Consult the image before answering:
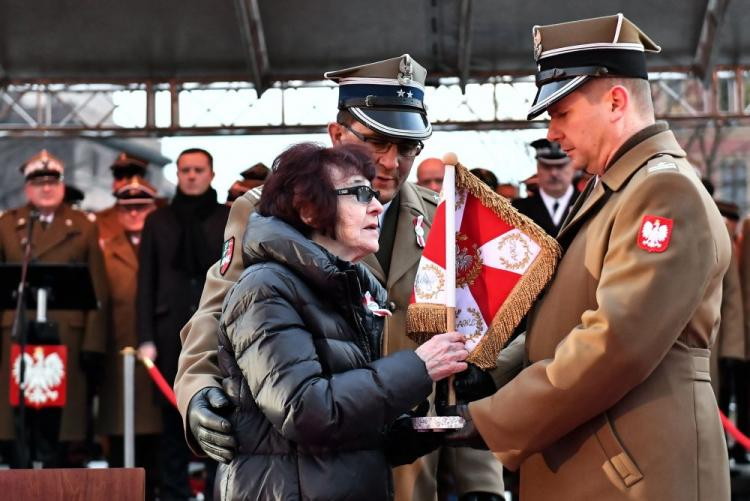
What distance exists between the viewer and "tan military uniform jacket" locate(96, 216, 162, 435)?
9.21 metres

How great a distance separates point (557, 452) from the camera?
12.4 feet

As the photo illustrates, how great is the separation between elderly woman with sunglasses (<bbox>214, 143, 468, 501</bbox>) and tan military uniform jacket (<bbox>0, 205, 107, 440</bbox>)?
230 inches

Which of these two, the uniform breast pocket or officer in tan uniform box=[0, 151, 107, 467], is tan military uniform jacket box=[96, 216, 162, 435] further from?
the uniform breast pocket

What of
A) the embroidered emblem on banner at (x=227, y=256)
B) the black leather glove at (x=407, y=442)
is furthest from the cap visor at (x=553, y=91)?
the embroidered emblem on banner at (x=227, y=256)

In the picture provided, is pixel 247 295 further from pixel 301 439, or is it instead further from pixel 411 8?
pixel 411 8

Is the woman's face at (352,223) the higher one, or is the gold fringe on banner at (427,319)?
the woman's face at (352,223)

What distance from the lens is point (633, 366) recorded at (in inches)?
138

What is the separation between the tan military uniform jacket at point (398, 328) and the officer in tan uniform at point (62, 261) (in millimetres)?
5087

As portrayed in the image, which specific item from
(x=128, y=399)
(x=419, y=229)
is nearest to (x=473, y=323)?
(x=419, y=229)

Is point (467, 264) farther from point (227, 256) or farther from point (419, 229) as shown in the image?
point (227, 256)

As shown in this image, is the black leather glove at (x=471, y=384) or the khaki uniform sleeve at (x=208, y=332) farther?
the khaki uniform sleeve at (x=208, y=332)

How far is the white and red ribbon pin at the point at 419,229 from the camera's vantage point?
4.62 m

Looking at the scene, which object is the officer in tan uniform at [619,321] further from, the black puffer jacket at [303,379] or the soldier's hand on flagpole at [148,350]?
the soldier's hand on flagpole at [148,350]

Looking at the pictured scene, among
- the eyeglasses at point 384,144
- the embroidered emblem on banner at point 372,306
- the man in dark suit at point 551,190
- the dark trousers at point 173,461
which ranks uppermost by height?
the man in dark suit at point 551,190
